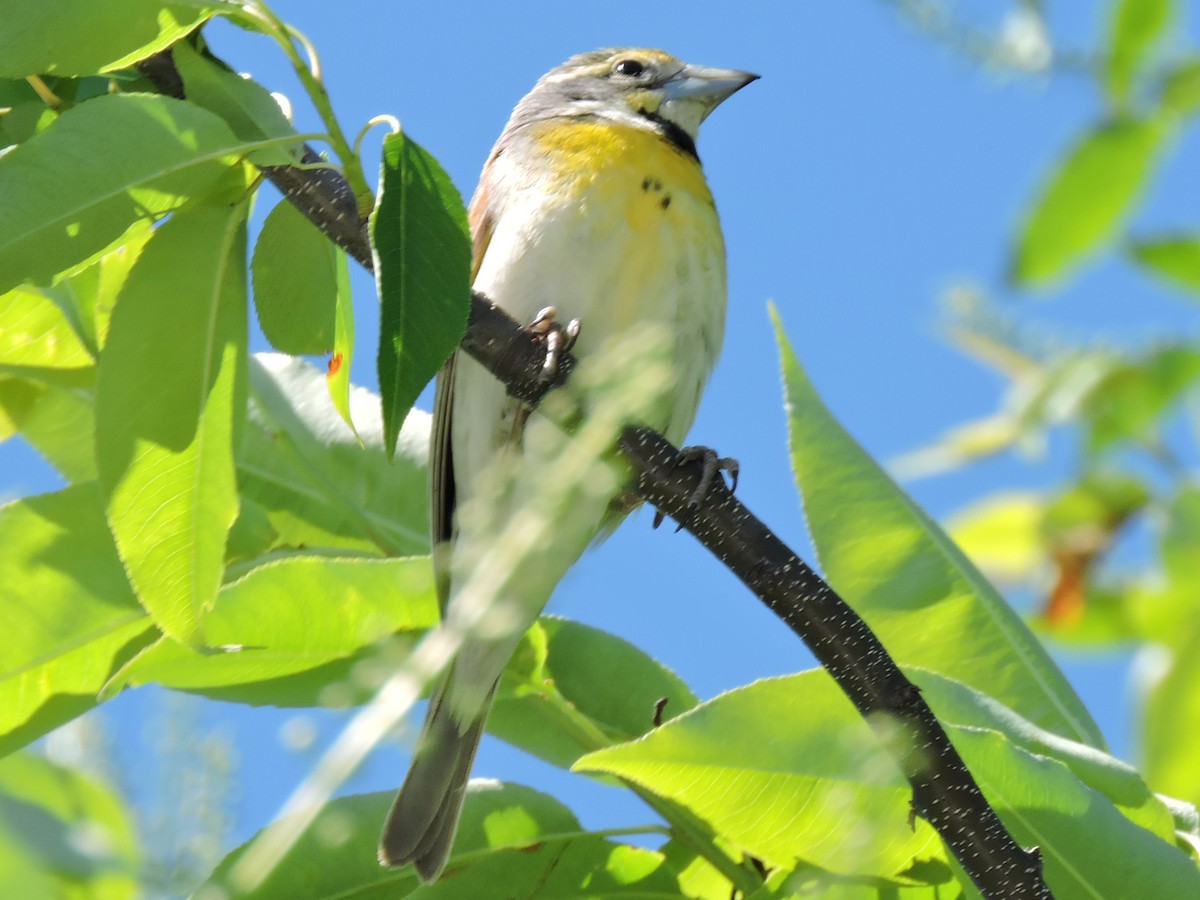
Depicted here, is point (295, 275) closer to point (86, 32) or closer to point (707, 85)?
point (86, 32)

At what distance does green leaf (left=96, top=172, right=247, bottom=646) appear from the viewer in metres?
1.66

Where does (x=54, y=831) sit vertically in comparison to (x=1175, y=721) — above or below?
below

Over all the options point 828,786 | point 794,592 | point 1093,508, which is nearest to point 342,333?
point 794,592

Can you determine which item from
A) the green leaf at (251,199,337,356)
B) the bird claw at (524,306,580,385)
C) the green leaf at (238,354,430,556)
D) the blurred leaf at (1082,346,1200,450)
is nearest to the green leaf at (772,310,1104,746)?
the bird claw at (524,306,580,385)

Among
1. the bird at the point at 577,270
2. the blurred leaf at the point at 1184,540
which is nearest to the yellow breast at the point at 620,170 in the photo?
the bird at the point at 577,270

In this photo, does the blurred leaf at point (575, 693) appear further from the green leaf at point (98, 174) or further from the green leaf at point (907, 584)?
the green leaf at point (98, 174)

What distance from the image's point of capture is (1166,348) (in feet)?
9.43

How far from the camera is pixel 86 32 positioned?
154 cm

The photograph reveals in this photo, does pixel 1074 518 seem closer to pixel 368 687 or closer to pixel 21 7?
pixel 21 7

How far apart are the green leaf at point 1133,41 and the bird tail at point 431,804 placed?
64.5 inches

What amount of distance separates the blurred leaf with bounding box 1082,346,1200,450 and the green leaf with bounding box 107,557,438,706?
167 centimetres

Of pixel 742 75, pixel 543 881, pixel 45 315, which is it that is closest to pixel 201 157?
pixel 45 315

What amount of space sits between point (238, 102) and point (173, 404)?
35 cm

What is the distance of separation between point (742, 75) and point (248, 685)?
2.76 metres
